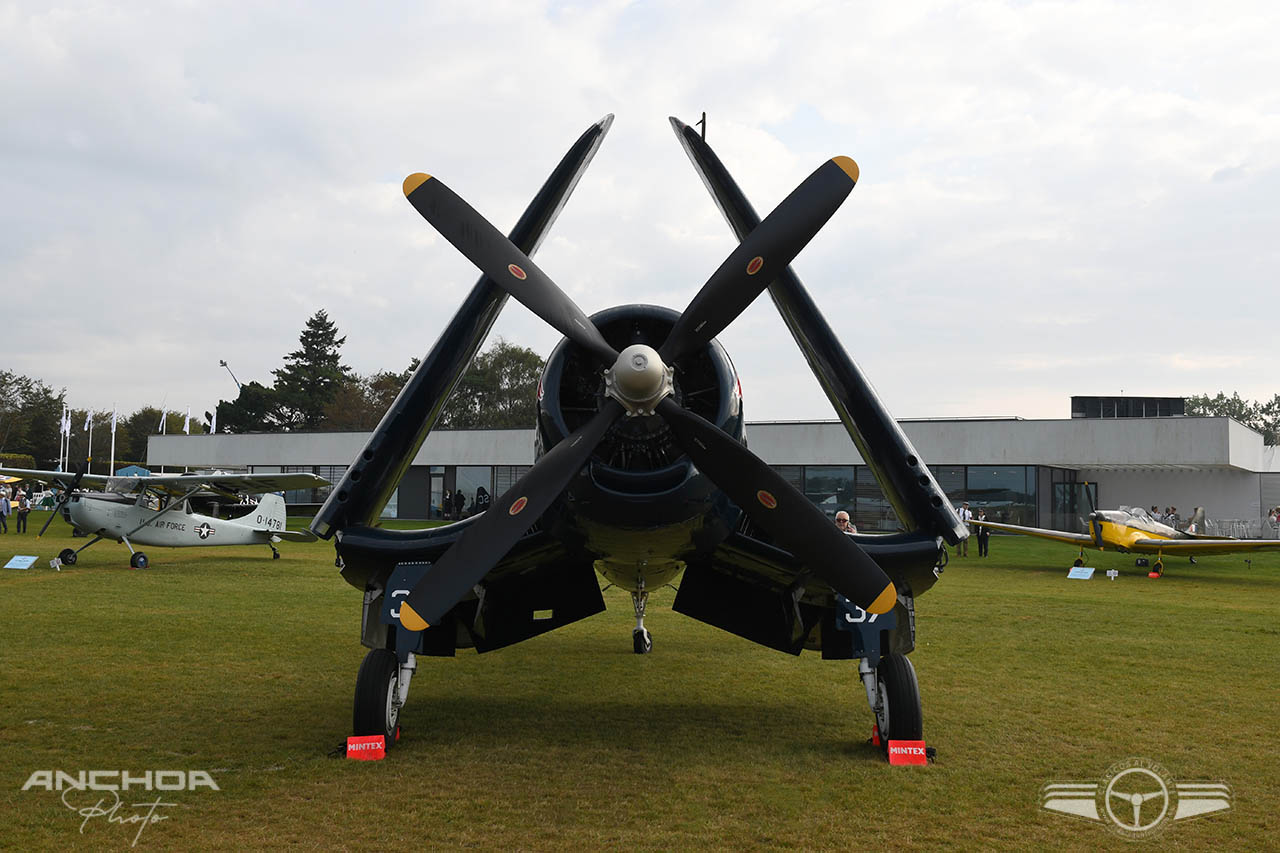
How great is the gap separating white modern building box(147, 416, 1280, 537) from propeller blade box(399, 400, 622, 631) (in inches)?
1229

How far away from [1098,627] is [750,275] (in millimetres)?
10559

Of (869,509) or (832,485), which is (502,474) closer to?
(832,485)

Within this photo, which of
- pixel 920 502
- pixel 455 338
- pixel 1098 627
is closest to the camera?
pixel 920 502

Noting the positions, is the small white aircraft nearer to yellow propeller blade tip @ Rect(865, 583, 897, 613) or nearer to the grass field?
the grass field

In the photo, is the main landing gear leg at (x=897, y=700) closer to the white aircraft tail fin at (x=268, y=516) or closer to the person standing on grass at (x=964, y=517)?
the person standing on grass at (x=964, y=517)

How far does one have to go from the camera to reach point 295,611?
46.1 ft

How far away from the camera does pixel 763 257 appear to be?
17.4 feet

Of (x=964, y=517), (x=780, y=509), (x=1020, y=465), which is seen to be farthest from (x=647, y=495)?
(x=1020, y=465)

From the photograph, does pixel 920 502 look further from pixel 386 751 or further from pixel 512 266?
pixel 386 751

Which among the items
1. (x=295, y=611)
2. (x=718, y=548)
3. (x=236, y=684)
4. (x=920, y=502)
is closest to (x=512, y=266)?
(x=718, y=548)

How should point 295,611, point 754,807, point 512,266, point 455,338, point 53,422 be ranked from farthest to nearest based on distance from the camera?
point 53,422
point 295,611
point 455,338
point 512,266
point 754,807

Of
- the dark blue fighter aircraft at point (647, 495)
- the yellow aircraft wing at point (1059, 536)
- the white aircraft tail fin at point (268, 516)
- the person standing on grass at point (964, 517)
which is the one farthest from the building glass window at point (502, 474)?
the dark blue fighter aircraft at point (647, 495)

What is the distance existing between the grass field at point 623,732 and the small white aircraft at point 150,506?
25.9 ft

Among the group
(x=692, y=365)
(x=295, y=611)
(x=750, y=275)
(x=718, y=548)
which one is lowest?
(x=295, y=611)
